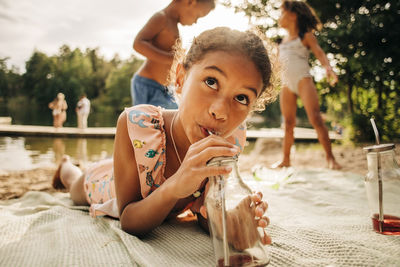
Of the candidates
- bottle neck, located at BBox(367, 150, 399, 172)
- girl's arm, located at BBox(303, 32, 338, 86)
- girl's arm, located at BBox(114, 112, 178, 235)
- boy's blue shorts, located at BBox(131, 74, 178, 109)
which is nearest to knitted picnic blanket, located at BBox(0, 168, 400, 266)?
girl's arm, located at BBox(114, 112, 178, 235)

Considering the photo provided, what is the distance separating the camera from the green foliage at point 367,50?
26.6ft

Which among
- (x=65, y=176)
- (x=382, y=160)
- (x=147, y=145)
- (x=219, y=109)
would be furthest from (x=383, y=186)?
(x=65, y=176)

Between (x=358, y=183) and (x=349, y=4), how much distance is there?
929 cm

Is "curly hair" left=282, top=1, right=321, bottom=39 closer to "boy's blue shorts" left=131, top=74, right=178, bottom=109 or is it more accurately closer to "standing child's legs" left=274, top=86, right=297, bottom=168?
"standing child's legs" left=274, top=86, right=297, bottom=168

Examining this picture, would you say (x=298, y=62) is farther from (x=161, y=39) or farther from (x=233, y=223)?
(x=233, y=223)

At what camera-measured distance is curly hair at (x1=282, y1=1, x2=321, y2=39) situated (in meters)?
4.22

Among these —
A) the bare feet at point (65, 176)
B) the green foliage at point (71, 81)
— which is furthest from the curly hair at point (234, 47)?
the green foliage at point (71, 81)

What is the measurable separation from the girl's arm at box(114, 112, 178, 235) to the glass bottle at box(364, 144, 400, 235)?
1.02 metres

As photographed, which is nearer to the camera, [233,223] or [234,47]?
[233,223]

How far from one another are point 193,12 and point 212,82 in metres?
2.30

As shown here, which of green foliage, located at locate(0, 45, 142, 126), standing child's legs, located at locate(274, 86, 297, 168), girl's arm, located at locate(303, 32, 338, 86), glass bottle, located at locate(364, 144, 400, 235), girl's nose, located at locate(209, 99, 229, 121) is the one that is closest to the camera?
girl's nose, located at locate(209, 99, 229, 121)

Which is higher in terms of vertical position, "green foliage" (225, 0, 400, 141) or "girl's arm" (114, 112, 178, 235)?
"green foliage" (225, 0, 400, 141)

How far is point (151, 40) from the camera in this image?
318 cm

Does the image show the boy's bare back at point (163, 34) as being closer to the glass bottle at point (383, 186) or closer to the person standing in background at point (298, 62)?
the person standing in background at point (298, 62)
